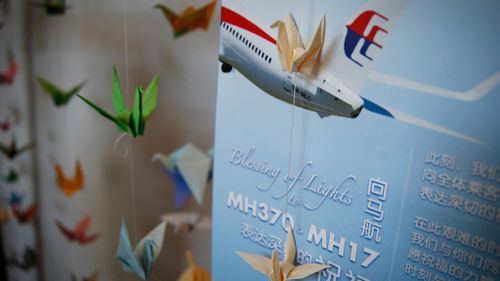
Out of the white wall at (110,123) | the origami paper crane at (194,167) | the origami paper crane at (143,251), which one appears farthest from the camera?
the white wall at (110,123)

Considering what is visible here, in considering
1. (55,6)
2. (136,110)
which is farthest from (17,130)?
(136,110)

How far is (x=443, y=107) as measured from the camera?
35 cm

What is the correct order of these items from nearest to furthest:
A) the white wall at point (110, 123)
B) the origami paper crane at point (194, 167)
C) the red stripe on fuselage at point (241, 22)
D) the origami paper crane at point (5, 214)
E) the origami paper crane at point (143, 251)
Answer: the red stripe on fuselage at point (241, 22), the origami paper crane at point (143, 251), the origami paper crane at point (194, 167), the white wall at point (110, 123), the origami paper crane at point (5, 214)

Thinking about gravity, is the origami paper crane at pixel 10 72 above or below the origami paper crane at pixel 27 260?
above

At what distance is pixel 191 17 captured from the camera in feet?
2.15

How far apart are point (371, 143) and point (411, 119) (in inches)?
1.7

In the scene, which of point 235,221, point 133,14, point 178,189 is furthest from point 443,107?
point 133,14

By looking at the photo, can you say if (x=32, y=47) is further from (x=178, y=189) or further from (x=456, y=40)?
(x=456, y=40)

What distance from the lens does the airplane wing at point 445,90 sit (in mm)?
323

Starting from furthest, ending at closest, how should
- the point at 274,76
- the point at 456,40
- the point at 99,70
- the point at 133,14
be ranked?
the point at 99,70 → the point at 133,14 → the point at 274,76 → the point at 456,40

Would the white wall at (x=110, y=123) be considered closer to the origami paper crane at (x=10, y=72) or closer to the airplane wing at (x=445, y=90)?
the origami paper crane at (x=10, y=72)

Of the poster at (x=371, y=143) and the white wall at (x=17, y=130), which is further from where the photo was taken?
the white wall at (x=17, y=130)

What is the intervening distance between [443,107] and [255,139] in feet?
0.66

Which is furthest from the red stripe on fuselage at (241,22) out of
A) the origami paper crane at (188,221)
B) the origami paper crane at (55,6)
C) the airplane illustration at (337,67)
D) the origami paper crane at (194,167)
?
the origami paper crane at (55,6)
